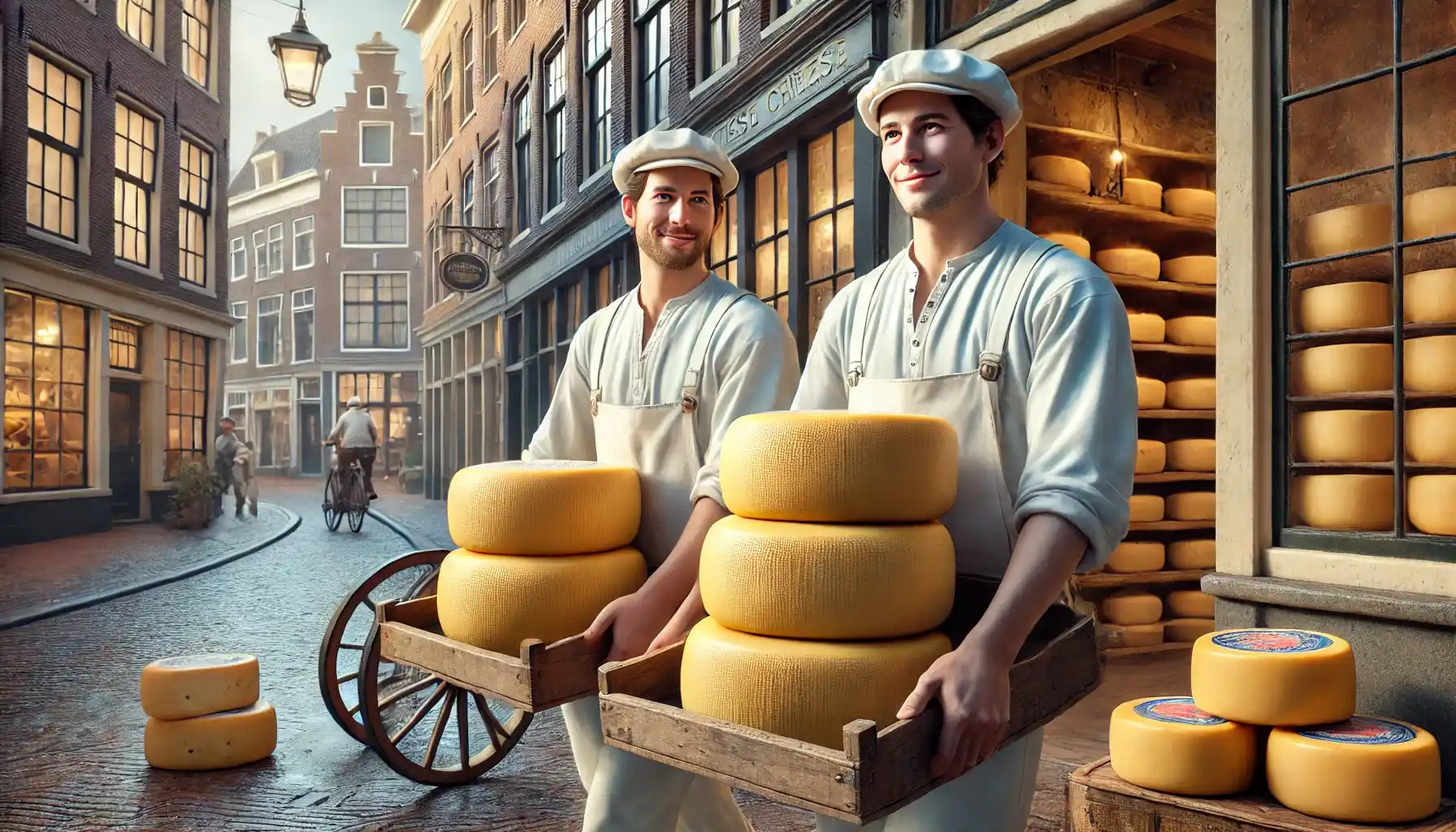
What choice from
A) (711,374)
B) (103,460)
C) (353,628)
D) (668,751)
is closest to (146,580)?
(353,628)

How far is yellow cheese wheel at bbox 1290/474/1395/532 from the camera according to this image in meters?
3.74

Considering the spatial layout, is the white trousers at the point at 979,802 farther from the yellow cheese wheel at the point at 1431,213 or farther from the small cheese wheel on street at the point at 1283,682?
the yellow cheese wheel at the point at 1431,213

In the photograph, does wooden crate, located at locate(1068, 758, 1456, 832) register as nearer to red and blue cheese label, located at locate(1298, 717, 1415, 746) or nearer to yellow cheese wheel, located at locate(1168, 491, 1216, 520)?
red and blue cheese label, located at locate(1298, 717, 1415, 746)

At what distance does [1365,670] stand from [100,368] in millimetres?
15536

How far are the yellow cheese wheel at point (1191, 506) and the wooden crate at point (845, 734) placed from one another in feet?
16.3

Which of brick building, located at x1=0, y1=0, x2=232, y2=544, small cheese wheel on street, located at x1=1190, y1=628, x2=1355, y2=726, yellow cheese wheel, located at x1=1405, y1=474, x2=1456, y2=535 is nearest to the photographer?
small cheese wheel on street, located at x1=1190, y1=628, x2=1355, y2=726

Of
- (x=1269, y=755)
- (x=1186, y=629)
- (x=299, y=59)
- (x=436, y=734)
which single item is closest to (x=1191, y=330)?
(x=1186, y=629)

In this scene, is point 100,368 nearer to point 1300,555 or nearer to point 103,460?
point 103,460

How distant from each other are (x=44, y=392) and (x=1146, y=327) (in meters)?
13.3

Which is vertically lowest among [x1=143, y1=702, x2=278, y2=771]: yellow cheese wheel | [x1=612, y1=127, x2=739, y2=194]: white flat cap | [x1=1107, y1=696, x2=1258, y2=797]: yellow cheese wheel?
[x1=143, y1=702, x2=278, y2=771]: yellow cheese wheel

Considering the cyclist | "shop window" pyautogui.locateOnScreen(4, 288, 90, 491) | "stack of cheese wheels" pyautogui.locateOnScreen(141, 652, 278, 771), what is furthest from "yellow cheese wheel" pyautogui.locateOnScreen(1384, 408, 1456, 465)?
"shop window" pyautogui.locateOnScreen(4, 288, 90, 491)

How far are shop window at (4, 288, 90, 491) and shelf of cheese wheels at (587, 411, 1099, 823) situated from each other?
14.3m

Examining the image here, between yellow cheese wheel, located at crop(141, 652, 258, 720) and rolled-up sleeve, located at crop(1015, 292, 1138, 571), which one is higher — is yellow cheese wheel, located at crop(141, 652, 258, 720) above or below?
below

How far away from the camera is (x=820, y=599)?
4.75ft
